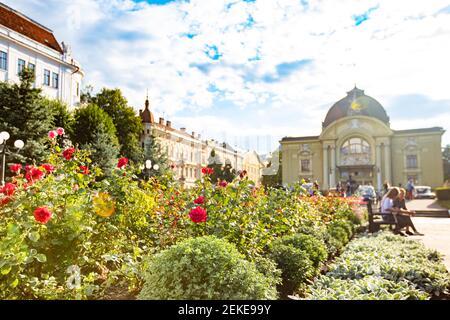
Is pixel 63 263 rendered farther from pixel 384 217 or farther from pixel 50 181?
pixel 384 217

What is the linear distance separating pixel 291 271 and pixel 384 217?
5.28 meters

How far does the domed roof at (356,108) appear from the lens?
3603cm

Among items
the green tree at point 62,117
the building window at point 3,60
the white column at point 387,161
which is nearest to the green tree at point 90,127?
the green tree at point 62,117

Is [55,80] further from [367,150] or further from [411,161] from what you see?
[411,161]

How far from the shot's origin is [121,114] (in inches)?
1075

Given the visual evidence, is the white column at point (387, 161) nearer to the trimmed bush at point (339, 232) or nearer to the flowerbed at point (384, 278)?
the trimmed bush at point (339, 232)

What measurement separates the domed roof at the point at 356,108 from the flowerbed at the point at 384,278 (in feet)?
111

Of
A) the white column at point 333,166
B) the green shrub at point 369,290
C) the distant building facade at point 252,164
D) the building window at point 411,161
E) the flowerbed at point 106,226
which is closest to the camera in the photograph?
the flowerbed at point 106,226

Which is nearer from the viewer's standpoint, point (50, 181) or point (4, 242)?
point (4, 242)
